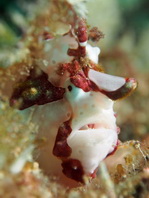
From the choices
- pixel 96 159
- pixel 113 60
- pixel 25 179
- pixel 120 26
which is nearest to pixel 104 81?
pixel 96 159

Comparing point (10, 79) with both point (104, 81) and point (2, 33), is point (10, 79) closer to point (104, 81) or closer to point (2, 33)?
point (2, 33)

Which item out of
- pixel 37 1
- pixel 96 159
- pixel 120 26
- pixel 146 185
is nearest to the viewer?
pixel 146 185

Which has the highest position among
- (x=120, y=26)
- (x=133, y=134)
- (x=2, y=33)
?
(x=2, y=33)

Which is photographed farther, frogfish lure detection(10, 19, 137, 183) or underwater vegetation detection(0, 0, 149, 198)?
frogfish lure detection(10, 19, 137, 183)

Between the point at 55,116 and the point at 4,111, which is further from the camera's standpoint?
the point at 55,116

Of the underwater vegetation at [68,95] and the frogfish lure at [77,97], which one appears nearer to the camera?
the underwater vegetation at [68,95]

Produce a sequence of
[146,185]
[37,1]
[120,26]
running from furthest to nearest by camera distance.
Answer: [120,26] → [37,1] → [146,185]

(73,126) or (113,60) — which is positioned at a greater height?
(73,126)
